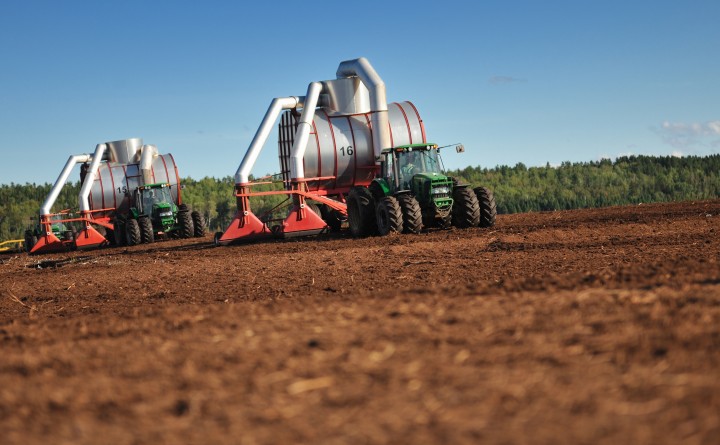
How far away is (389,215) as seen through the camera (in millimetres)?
20953

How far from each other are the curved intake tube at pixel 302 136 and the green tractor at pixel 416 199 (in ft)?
8.21

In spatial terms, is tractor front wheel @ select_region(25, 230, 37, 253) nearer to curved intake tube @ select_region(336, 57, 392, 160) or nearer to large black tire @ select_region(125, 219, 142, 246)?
large black tire @ select_region(125, 219, 142, 246)

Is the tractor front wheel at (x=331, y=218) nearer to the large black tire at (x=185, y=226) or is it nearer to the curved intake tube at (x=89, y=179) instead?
the large black tire at (x=185, y=226)

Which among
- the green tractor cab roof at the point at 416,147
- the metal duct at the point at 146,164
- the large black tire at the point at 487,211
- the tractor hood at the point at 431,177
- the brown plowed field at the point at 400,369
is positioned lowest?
the brown plowed field at the point at 400,369

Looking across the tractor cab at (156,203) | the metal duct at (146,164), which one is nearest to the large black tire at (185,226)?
the tractor cab at (156,203)

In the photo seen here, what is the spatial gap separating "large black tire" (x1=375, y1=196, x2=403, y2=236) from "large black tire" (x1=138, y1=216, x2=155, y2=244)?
12.7m

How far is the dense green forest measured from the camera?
62.8 metres

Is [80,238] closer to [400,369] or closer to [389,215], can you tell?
[389,215]

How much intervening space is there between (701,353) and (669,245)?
11.0 meters

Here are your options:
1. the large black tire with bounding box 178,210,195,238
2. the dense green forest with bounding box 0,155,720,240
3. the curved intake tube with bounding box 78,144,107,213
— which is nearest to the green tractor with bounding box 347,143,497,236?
the large black tire with bounding box 178,210,195,238

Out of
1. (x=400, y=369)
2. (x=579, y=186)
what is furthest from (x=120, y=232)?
(x=579, y=186)

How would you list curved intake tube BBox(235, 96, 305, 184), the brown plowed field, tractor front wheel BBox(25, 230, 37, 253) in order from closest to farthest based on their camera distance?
the brown plowed field
curved intake tube BBox(235, 96, 305, 184)
tractor front wheel BBox(25, 230, 37, 253)

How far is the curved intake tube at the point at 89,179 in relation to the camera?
35812mm

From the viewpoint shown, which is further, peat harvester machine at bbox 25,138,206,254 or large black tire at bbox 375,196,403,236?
peat harvester machine at bbox 25,138,206,254
